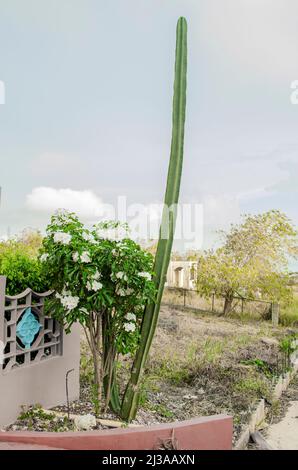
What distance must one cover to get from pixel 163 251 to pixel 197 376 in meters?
2.43

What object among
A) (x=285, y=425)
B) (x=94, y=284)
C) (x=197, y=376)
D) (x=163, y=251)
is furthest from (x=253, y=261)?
(x=94, y=284)

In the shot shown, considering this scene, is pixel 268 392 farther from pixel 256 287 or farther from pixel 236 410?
pixel 256 287

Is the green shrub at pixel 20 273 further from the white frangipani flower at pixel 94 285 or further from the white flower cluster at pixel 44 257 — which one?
the white frangipani flower at pixel 94 285

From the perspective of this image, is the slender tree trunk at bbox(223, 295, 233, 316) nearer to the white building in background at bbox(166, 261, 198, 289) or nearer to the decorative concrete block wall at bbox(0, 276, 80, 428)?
the white building in background at bbox(166, 261, 198, 289)

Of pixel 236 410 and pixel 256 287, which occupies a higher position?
pixel 256 287

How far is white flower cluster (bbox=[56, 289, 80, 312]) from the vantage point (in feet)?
12.4

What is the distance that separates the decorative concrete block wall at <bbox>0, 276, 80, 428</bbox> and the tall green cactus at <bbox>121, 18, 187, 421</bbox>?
67 centimetres

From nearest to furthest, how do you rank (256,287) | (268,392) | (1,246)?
1. (268,392)
2. (1,246)
3. (256,287)

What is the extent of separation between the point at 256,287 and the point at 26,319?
8494 mm

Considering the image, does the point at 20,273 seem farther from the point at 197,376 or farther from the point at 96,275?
the point at 197,376
